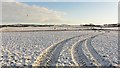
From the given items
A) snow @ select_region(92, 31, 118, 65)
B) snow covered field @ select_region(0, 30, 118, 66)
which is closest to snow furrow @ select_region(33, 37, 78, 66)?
snow covered field @ select_region(0, 30, 118, 66)

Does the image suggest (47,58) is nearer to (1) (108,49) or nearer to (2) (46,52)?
(2) (46,52)

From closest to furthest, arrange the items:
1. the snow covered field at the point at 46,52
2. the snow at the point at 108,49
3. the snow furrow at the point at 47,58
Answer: the snow furrow at the point at 47,58 < the snow covered field at the point at 46,52 < the snow at the point at 108,49

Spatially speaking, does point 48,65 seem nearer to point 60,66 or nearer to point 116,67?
point 60,66

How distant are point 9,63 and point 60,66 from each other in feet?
10.4

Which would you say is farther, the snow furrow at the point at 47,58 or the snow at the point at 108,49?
the snow at the point at 108,49

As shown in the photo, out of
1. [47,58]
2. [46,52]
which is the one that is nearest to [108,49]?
[46,52]

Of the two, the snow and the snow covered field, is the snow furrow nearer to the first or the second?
the snow covered field

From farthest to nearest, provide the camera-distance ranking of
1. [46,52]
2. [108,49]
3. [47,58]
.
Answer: [108,49] < [46,52] < [47,58]

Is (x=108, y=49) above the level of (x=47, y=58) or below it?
below

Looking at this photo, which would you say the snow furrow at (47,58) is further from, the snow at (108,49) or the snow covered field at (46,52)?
the snow at (108,49)

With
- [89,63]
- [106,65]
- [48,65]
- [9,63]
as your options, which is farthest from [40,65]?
[106,65]

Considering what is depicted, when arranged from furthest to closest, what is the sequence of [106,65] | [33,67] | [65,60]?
[65,60]
[106,65]
[33,67]

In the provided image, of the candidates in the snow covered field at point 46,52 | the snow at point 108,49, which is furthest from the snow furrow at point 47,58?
the snow at point 108,49

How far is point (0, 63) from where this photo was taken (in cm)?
1319
